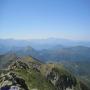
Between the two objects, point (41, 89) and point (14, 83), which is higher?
point (14, 83)

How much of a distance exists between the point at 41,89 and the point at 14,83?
138 feet

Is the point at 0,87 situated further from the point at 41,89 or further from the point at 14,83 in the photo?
the point at 41,89

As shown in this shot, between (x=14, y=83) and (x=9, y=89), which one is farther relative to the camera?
(x=14, y=83)

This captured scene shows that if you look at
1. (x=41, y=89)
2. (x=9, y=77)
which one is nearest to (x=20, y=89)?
(x=9, y=77)

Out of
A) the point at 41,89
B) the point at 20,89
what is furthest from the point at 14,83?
the point at 41,89

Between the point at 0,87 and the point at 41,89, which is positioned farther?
the point at 41,89

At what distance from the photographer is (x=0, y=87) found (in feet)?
182

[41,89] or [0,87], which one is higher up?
[0,87]

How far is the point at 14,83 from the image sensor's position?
2315 inches

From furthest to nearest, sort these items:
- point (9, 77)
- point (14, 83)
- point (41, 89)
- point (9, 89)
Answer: point (41, 89) → point (9, 77) → point (14, 83) → point (9, 89)

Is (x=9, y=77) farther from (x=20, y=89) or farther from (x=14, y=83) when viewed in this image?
(x=20, y=89)

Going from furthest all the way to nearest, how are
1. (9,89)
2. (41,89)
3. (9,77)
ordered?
(41,89)
(9,77)
(9,89)

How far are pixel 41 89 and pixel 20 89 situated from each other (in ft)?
148

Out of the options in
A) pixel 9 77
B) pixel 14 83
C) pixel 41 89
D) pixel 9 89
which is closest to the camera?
pixel 9 89
